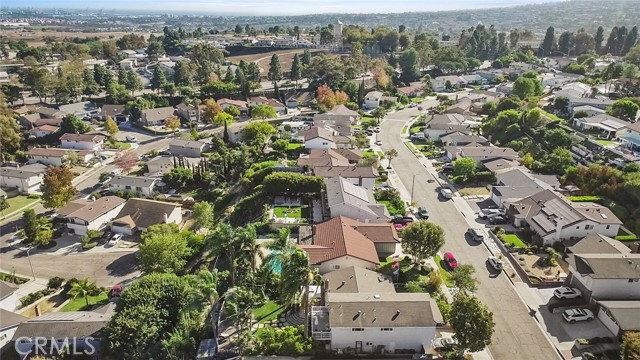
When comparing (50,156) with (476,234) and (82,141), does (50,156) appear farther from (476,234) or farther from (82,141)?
(476,234)

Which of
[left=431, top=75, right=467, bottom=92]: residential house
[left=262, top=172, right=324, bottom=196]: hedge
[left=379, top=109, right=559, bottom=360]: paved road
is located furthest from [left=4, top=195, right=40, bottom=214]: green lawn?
[left=431, top=75, right=467, bottom=92]: residential house

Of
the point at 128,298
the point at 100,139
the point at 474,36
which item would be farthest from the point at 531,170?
the point at 474,36

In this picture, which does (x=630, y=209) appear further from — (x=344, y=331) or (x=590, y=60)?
(x=590, y=60)

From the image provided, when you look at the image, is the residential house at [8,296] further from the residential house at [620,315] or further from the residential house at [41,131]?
the residential house at [41,131]

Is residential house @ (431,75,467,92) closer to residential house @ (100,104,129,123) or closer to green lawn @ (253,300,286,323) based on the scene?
residential house @ (100,104,129,123)

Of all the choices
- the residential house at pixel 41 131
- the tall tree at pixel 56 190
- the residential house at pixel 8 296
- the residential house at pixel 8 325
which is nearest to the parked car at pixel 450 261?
the residential house at pixel 8 325

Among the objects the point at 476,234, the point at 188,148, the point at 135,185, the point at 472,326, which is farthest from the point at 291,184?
the point at 188,148
